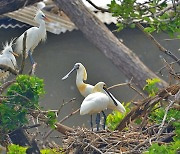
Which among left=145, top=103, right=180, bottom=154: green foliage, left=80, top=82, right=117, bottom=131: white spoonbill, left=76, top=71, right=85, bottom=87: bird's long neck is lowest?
left=76, top=71, right=85, bottom=87: bird's long neck

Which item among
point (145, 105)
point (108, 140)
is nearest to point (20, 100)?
point (108, 140)

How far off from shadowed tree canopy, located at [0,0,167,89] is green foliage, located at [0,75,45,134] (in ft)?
5.76

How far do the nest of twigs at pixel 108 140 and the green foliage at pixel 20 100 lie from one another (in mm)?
447

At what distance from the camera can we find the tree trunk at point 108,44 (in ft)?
23.7

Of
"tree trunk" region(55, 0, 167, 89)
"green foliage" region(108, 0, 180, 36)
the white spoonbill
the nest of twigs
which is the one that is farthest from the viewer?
"tree trunk" region(55, 0, 167, 89)

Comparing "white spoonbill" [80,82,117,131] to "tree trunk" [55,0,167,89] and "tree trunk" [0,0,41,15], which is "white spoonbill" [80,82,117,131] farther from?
"tree trunk" [0,0,41,15]

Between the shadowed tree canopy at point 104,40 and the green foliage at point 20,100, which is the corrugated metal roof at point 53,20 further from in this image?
the green foliage at point 20,100

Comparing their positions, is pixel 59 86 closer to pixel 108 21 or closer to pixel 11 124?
pixel 108 21

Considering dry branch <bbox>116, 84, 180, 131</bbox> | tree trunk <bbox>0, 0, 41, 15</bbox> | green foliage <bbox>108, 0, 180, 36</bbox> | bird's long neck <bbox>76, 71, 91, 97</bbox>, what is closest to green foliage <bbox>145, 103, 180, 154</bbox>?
dry branch <bbox>116, 84, 180, 131</bbox>

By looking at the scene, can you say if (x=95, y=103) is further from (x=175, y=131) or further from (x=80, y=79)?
(x=175, y=131)

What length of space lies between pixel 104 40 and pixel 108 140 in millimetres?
1726

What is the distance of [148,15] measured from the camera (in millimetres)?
5492

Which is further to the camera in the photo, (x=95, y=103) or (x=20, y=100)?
(x=95, y=103)

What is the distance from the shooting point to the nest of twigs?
220 inches
